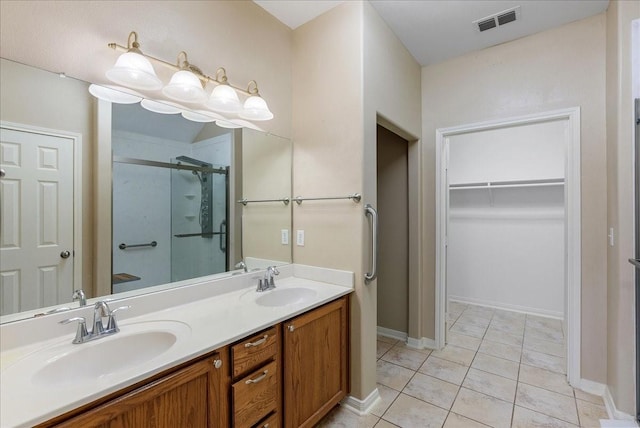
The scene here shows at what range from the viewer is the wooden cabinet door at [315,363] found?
147cm

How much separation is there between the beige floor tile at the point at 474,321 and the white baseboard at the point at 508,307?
1.52 ft

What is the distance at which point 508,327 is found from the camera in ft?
10.5

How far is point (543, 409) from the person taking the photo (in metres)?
1.90

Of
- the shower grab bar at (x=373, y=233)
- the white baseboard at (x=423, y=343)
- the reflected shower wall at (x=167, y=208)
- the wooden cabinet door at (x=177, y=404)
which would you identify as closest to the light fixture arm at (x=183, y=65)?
the reflected shower wall at (x=167, y=208)

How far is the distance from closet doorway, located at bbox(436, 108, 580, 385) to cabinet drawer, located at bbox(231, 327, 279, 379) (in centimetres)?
191

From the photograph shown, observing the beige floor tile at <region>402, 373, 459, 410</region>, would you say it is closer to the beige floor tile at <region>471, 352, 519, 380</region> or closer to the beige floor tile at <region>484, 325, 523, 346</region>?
the beige floor tile at <region>471, 352, 519, 380</region>

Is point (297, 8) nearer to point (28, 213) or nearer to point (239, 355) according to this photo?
point (28, 213)

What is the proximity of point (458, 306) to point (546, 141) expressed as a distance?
2.34m

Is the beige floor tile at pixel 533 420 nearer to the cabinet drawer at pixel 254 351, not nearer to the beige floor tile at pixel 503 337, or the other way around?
the beige floor tile at pixel 503 337

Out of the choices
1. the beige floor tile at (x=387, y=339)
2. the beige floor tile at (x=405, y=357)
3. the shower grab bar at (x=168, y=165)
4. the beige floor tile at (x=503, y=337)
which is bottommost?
the beige floor tile at (x=387, y=339)

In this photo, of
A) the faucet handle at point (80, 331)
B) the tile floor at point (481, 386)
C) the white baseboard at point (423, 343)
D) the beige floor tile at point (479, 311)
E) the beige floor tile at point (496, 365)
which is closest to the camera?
the faucet handle at point (80, 331)

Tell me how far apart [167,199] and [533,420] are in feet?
8.59

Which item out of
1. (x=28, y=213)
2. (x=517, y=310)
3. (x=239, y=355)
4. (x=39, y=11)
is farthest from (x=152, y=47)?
(x=517, y=310)

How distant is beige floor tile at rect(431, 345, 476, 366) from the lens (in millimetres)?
2531
